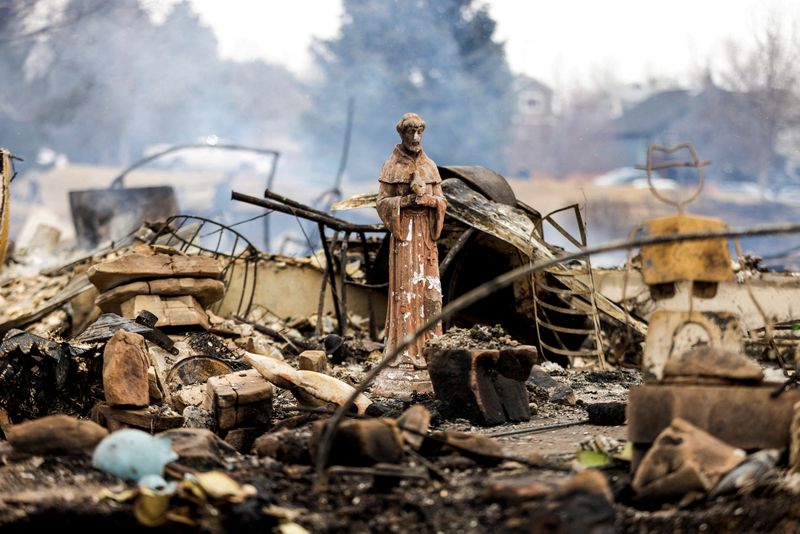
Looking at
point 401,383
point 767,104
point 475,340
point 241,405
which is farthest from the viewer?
point 767,104

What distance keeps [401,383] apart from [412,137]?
2408 mm

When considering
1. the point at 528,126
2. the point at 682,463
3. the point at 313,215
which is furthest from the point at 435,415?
the point at 528,126

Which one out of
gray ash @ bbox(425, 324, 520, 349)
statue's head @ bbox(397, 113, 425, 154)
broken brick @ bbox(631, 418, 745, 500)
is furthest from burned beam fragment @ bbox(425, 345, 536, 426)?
broken brick @ bbox(631, 418, 745, 500)

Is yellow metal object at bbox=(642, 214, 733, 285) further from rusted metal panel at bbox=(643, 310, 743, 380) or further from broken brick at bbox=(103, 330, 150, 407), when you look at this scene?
broken brick at bbox=(103, 330, 150, 407)

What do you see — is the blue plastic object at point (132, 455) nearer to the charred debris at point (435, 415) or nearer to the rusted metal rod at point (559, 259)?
the charred debris at point (435, 415)

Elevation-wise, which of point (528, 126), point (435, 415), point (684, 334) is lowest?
point (435, 415)

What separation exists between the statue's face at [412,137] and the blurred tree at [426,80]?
21.7 metres

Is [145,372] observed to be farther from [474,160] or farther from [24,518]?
[474,160]

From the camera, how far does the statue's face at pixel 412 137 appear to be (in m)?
9.46

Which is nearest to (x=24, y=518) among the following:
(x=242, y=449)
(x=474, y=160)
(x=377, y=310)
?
(x=242, y=449)

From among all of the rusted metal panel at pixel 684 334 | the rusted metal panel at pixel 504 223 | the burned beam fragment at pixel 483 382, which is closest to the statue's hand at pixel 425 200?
the burned beam fragment at pixel 483 382

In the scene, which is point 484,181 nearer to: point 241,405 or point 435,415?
point 435,415

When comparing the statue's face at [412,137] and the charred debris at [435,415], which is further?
the statue's face at [412,137]

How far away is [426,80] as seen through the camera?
3186 centimetres
